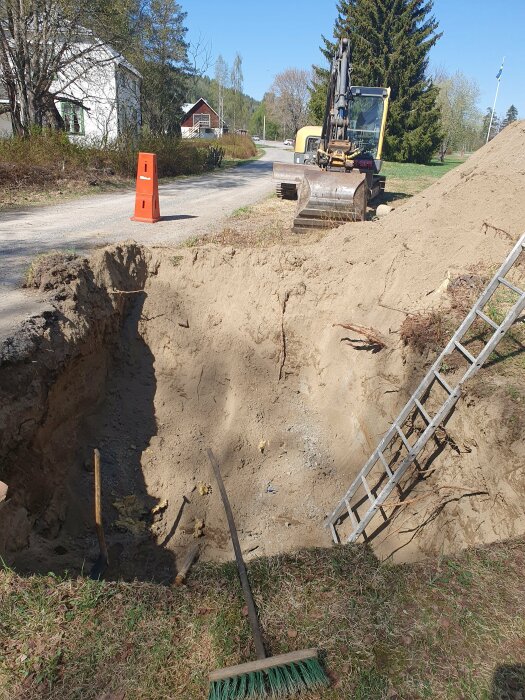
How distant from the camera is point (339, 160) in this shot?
36.0 feet

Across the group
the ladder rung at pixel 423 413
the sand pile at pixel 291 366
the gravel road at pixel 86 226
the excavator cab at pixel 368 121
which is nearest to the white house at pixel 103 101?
the gravel road at pixel 86 226

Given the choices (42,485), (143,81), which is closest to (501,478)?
(42,485)

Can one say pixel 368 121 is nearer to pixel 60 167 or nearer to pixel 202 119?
pixel 60 167

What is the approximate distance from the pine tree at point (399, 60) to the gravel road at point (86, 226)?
82.8 ft

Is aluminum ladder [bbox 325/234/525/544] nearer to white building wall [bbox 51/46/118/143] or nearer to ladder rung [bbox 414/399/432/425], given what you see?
ladder rung [bbox 414/399/432/425]

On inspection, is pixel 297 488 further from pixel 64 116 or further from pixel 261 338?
pixel 64 116

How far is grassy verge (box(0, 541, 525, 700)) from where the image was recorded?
244 centimetres

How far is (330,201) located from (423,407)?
222 inches

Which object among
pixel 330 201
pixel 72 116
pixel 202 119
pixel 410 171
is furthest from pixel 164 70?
pixel 202 119

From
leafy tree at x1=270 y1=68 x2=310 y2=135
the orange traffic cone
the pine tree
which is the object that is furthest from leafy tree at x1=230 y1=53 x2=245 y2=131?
the orange traffic cone

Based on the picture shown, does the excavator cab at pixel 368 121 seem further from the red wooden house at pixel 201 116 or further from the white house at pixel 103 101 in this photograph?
the red wooden house at pixel 201 116

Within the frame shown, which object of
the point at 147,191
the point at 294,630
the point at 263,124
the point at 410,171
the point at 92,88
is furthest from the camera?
the point at 263,124

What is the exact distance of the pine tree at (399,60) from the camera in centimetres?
3419

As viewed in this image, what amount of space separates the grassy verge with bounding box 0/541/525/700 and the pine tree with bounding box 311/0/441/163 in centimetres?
3821
